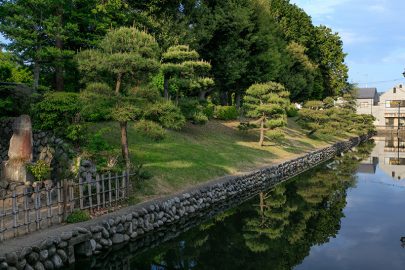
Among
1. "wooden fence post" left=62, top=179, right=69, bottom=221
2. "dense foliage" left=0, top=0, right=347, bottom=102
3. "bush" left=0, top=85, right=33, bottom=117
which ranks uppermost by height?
"dense foliage" left=0, top=0, right=347, bottom=102

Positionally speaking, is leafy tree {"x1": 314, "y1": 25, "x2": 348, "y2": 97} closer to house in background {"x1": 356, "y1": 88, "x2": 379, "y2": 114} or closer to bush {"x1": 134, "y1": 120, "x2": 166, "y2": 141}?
house in background {"x1": 356, "y1": 88, "x2": 379, "y2": 114}

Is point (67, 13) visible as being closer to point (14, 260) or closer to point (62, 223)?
point (62, 223)

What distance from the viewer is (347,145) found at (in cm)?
5338

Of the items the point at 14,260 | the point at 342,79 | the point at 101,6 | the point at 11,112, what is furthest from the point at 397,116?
the point at 14,260

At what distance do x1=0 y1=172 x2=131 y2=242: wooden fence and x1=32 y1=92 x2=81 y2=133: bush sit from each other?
3.57 m

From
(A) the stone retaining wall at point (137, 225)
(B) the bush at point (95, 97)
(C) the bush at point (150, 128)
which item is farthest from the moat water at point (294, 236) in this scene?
(B) the bush at point (95, 97)

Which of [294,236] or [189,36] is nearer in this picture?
[294,236]

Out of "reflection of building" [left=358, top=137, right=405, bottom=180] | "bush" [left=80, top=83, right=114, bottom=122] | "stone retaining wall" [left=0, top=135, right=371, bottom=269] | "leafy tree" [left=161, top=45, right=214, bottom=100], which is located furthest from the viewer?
"reflection of building" [left=358, top=137, right=405, bottom=180]

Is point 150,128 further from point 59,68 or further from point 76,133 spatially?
point 59,68

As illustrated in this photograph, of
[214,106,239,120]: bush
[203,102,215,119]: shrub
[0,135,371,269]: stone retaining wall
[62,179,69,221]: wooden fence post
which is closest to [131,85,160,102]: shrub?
[0,135,371,269]: stone retaining wall

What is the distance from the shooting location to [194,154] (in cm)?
2356

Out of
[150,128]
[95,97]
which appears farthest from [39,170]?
[150,128]

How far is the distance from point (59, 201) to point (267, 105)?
22.3 metres

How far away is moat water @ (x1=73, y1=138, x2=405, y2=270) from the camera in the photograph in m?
12.4
